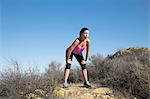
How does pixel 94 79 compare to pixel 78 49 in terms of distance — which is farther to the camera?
pixel 94 79

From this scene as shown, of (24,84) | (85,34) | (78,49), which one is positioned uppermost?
(85,34)

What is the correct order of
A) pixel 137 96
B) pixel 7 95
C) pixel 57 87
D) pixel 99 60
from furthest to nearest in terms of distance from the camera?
pixel 99 60
pixel 137 96
pixel 57 87
pixel 7 95

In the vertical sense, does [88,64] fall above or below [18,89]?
above

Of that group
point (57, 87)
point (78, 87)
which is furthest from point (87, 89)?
point (57, 87)

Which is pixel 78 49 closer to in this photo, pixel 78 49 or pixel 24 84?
pixel 78 49

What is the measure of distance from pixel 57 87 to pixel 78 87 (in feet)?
2.83

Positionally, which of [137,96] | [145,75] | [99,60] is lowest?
[137,96]

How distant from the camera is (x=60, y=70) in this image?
1265 centimetres

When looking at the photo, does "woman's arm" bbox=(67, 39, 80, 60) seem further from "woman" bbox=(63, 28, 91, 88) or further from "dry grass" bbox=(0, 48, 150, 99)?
"dry grass" bbox=(0, 48, 150, 99)

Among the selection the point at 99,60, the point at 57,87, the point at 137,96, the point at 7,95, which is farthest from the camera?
the point at 99,60

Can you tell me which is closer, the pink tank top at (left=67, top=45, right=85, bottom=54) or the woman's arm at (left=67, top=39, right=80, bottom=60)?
the woman's arm at (left=67, top=39, right=80, bottom=60)

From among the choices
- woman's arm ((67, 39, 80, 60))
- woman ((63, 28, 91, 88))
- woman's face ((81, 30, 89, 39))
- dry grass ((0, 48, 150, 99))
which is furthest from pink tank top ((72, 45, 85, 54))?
dry grass ((0, 48, 150, 99))

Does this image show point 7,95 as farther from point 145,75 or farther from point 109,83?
point 145,75

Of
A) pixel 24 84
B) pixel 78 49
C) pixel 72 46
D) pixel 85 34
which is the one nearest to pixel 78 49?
pixel 78 49
